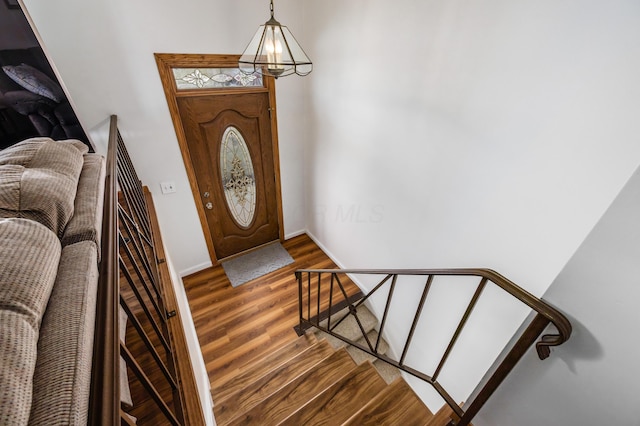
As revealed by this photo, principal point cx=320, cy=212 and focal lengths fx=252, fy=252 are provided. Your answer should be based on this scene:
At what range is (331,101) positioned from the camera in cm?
246

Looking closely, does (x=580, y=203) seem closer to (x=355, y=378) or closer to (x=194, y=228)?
(x=355, y=378)

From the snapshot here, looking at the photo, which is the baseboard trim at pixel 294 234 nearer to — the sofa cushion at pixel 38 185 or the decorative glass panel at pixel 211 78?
the decorative glass panel at pixel 211 78

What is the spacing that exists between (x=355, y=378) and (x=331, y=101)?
2352mm

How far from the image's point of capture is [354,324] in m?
2.61

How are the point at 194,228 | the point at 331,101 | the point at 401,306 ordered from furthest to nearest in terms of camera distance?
1. the point at 194,228
2. the point at 331,101
3. the point at 401,306

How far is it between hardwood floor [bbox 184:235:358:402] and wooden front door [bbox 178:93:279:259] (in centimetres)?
52

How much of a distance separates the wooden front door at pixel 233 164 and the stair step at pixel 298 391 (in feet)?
6.34

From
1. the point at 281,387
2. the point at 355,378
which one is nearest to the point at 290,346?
the point at 281,387

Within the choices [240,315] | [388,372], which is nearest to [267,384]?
[240,315]

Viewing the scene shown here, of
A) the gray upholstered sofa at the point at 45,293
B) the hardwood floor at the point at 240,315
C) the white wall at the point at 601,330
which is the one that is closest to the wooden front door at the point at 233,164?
the hardwood floor at the point at 240,315

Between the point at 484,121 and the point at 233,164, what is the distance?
241cm

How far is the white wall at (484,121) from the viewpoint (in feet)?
3.06

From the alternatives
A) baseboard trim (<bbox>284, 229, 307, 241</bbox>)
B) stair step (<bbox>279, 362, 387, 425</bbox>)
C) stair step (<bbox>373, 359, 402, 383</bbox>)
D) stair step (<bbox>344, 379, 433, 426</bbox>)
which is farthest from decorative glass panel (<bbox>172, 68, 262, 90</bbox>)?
stair step (<bbox>373, 359, 402, 383</bbox>)

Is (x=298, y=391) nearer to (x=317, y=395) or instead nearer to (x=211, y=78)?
(x=317, y=395)
